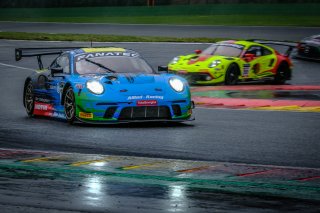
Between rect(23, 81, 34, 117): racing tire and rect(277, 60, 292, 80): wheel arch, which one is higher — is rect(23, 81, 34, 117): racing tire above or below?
above

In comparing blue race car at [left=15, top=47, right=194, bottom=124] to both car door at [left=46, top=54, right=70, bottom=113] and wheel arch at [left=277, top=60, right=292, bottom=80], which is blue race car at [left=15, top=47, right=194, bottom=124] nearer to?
car door at [left=46, top=54, right=70, bottom=113]

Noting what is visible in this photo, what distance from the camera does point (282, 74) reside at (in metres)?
23.1

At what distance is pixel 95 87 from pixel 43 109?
1772mm

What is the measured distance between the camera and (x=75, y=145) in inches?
412

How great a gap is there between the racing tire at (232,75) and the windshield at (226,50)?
0.39 metres

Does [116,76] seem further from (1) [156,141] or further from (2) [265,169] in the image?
(2) [265,169]

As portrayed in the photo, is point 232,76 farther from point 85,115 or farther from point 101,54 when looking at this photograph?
point 85,115

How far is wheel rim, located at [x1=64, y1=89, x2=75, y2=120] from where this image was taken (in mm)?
12617

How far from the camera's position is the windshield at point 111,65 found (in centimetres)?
1317

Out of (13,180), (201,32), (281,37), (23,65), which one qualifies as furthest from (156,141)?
(201,32)

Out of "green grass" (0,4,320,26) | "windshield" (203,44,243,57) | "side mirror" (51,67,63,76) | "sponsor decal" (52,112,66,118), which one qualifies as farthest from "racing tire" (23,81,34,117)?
"green grass" (0,4,320,26)

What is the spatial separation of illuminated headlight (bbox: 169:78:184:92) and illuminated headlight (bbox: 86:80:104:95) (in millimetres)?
1036

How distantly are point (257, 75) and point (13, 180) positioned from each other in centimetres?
1520

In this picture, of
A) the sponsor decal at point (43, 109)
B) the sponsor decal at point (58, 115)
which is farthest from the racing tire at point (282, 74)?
the sponsor decal at point (58, 115)
